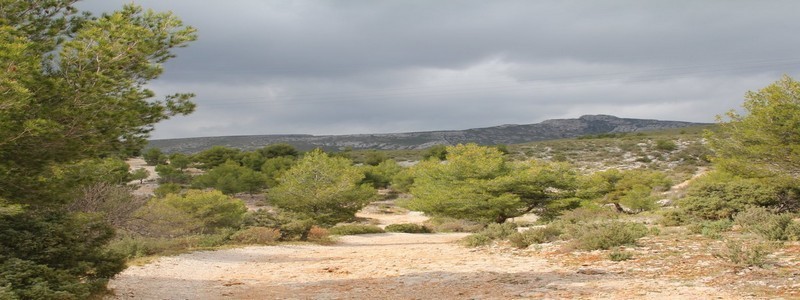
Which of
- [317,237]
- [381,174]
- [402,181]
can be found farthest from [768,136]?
[381,174]

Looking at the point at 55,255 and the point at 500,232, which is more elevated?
the point at 55,255

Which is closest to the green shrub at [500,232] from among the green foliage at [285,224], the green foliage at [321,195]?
the green foliage at [285,224]

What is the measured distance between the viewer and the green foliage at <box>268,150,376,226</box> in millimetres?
30469

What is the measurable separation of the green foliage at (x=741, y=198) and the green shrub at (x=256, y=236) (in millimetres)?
16106

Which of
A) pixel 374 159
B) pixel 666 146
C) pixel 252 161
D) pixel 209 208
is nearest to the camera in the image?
pixel 209 208

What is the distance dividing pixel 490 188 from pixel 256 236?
1003 cm

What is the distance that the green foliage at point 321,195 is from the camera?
30469mm

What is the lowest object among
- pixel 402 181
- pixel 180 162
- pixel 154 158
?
pixel 402 181

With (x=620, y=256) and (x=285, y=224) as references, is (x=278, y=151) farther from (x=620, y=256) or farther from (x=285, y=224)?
(x=620, y=256)

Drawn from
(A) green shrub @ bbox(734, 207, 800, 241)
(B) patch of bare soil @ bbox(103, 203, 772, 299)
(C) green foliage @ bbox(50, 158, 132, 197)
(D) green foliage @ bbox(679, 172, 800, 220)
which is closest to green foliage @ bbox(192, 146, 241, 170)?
(B) patch of bare soil @ bbox(103, 203, 772, 299)

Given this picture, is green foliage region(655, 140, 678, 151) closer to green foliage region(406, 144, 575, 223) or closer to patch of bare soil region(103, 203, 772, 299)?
green foliage region(406, 144, 575, 223)

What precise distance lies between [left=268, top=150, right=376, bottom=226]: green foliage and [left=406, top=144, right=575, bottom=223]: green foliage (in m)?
6.16

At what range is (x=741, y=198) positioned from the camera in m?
18.6

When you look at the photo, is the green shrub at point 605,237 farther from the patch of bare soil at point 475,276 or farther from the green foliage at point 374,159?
the green foliage at point 374,159
